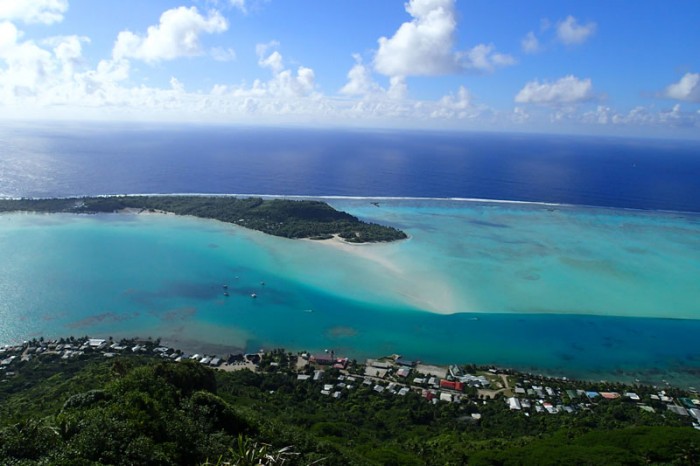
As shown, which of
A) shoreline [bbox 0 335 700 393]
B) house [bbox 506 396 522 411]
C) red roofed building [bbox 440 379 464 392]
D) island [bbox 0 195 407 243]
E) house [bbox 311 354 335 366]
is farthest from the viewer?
island [bbox 0 195 407 243]

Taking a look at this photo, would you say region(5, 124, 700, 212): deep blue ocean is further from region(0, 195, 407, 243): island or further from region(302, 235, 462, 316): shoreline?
region(302, 235, 462, 316): shoreline

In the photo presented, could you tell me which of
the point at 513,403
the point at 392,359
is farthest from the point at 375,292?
the point at 513,403

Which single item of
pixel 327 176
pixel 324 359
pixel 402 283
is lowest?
pixel 324 359

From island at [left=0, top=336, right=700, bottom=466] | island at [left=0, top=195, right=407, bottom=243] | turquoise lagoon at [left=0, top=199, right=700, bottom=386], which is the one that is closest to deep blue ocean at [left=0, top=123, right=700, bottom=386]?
turquoise lagoon at [left=0, top=199, right=700, bottom=386]

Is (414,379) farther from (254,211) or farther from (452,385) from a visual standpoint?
(254,211)

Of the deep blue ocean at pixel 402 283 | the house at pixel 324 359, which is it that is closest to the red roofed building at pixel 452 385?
the deep blue ocean at pixel 402 283

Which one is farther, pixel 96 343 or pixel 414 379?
pixel 96 343

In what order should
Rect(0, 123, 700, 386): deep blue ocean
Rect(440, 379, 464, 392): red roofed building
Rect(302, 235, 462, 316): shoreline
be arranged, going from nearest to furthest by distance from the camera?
1. Rect(440, 379, 464, 392): red roofed building
2. Rect(0, 123, 700, 386): deep blue ocean
3. Rect(302, 235, 462, 316): shoreline

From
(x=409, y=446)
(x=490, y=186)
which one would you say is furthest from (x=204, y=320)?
(x=490, y=186)
